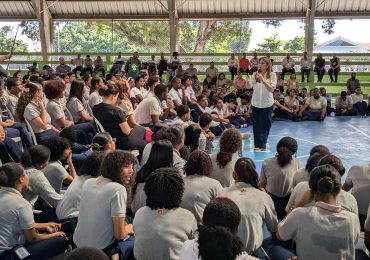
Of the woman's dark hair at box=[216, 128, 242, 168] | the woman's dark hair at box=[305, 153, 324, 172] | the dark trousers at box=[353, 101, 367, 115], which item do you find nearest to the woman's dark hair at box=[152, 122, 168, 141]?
the woman's dark hair at box=[216, 128, 242, 168]

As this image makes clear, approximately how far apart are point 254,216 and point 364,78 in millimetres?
15216

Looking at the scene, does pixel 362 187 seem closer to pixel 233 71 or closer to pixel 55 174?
pixel 55 174

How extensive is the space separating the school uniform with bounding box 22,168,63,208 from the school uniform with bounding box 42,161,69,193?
0.21m

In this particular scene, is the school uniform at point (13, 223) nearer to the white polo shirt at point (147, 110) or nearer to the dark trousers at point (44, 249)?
the dark trousers at point (44, 249)

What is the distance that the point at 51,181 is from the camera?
→ 3645 mm

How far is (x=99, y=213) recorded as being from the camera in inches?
110

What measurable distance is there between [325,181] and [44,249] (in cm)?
174

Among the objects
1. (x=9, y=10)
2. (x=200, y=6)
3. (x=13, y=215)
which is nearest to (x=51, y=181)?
(x=13, y=215)

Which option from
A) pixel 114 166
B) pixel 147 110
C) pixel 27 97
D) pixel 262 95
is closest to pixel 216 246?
pixel 114 166

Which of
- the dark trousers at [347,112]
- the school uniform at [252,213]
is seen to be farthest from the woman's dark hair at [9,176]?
the dark trousers at [347,112]

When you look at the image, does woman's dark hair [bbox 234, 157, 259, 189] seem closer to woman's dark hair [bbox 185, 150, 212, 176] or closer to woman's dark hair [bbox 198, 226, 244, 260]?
woman's dark hair [bbox 185, 150, 212, 176]

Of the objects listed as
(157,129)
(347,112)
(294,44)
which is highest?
(294,44)

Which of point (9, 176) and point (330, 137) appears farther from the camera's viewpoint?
point (330, 137)

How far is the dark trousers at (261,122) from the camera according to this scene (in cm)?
695
